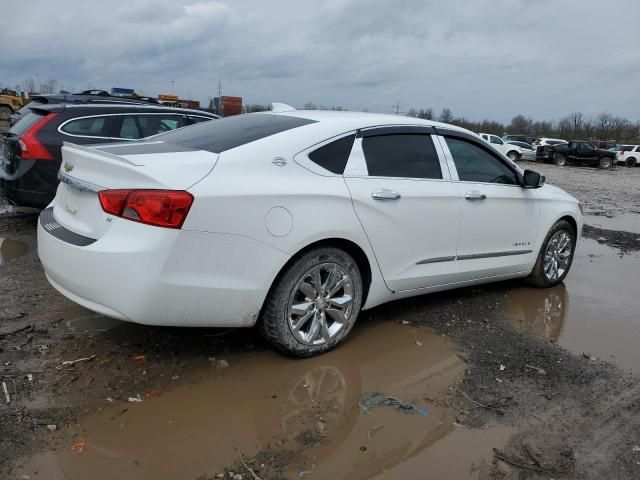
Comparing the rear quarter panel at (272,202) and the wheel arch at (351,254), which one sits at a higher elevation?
the rear quarter panel at (272,202)

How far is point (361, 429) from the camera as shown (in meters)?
2.88

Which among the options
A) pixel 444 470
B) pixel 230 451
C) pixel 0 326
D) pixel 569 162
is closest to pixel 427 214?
pixel 444 470

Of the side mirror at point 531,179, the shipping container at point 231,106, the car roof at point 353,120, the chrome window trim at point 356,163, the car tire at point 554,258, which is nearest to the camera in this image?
the chrome window trim at point 356,163

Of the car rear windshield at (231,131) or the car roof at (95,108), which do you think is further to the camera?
the car roof at (95,108)

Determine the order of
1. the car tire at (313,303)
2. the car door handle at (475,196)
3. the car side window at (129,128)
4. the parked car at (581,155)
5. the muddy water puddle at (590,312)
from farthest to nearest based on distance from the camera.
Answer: the parked car at (581,155)
the car side window at (129,128)
the car door handle at (475,196)
the muddy water puddle at (590,312)
the car tire at (313,303)

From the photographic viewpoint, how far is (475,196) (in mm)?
4422

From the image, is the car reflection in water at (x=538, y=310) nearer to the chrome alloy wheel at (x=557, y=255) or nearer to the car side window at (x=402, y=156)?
the chrome alloy wheel at (x=557, y=255)

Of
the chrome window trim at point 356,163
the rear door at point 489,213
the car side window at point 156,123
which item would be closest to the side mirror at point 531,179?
the rear door at point 489,213

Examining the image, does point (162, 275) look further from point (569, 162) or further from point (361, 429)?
point (569, 162)

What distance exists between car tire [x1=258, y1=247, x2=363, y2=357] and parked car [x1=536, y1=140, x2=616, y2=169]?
111ft

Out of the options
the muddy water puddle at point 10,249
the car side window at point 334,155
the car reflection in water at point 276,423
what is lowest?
the muddy water puddle at point 10,249

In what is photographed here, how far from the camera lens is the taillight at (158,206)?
2.87 meters

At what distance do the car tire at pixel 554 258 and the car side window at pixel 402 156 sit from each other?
Answer: 186 centimetres

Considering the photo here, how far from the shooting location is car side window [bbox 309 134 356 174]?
3.55 metres
